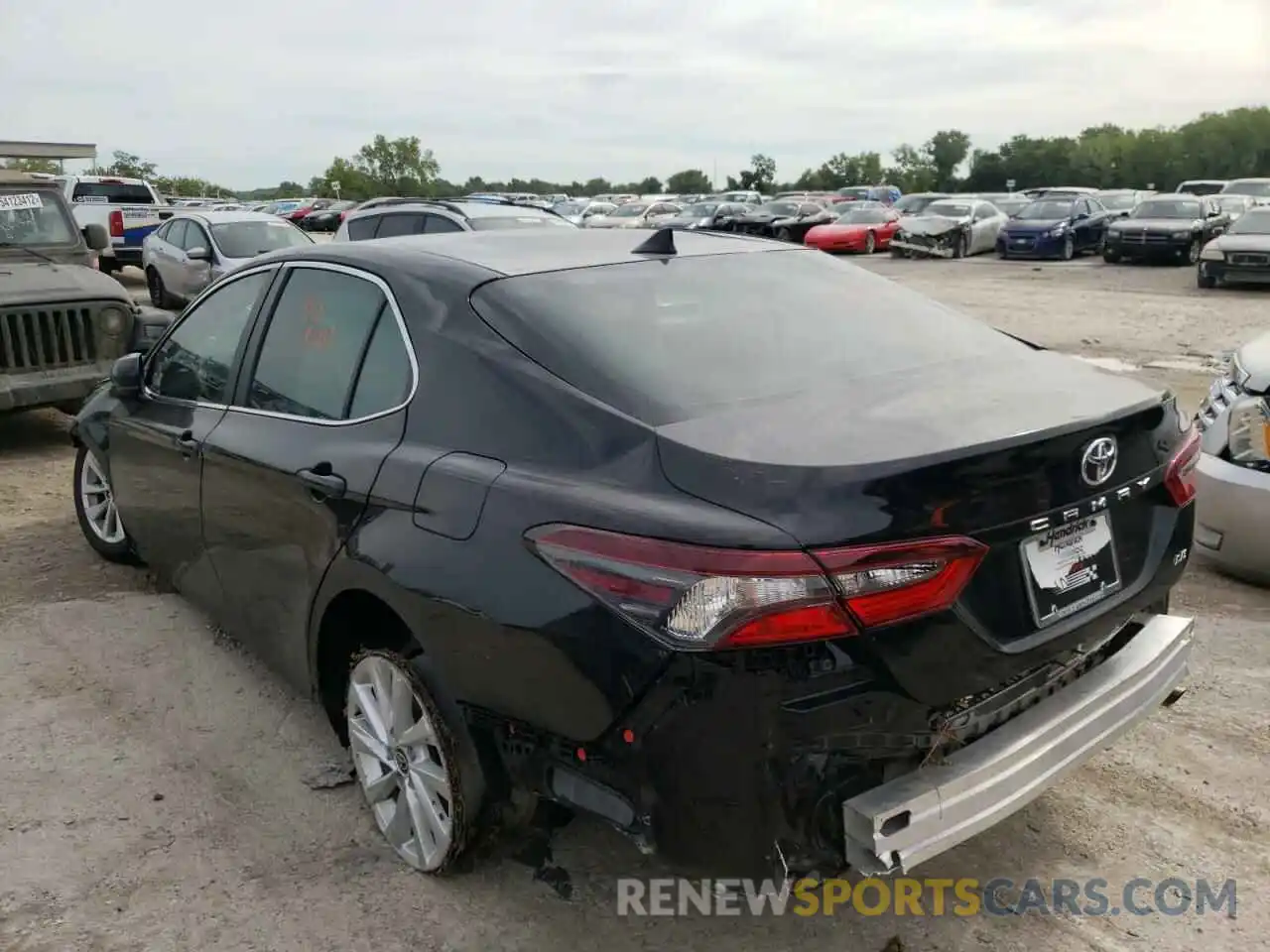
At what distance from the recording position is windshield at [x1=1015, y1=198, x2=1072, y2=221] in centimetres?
2638

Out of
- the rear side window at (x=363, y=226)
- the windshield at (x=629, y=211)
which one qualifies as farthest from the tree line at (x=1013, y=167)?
the rear side window at (x=363, y=226)

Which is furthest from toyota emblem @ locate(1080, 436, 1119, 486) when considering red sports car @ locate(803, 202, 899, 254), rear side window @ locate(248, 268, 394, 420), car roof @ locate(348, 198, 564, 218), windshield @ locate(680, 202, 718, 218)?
windshield @ locate(680, 202, 718, 218)

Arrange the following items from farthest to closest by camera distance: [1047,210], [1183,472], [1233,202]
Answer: [1233,202] → [1047,210] → [1183,472]

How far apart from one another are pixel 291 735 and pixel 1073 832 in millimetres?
2571

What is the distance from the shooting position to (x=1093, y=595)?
252 cm

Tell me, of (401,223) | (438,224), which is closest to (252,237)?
(401,223)

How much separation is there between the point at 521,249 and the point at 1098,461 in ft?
5.92

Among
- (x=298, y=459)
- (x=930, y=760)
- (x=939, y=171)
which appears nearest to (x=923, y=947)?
(x=930, y=760)

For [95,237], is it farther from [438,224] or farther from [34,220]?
[438,224]

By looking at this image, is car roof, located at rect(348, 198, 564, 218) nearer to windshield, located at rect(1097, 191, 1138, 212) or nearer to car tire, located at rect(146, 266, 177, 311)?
car tire, located at rect(146, 266, 177, 311)

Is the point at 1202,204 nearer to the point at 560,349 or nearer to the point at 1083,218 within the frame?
the point at 1083,218

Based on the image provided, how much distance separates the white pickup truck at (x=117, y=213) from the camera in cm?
1947

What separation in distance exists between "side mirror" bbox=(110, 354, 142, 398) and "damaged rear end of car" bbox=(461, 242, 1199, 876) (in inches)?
91.5

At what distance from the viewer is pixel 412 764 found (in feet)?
9.41
